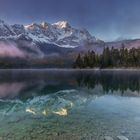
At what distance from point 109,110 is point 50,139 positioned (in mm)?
16554

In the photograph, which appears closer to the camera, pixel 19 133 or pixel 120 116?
pixel 19 133

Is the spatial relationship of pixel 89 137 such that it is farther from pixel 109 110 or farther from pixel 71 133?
pixel 109 110

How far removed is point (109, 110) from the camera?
37.8 metres

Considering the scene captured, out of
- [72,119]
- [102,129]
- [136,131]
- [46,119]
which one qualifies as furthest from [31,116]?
[136,131]

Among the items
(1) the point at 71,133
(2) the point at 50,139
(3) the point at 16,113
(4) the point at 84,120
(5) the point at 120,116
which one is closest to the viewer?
(2) the point at 50,139

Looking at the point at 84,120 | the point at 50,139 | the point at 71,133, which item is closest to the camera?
the point at 50,139

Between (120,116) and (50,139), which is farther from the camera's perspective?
(120,116)

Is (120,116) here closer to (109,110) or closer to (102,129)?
(109,110)

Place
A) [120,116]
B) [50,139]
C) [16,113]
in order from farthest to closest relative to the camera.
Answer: [16,113], [120,116], [50,139]

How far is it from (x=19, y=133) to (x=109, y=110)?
53.3 ft

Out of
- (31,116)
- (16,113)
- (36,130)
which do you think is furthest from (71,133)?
(16,113)

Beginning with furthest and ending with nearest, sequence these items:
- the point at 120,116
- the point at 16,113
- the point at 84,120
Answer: the point at 16,113 < the point at 120,116 < the point at 84,120

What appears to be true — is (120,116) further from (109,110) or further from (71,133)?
(71,133)

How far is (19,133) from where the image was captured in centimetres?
2508
